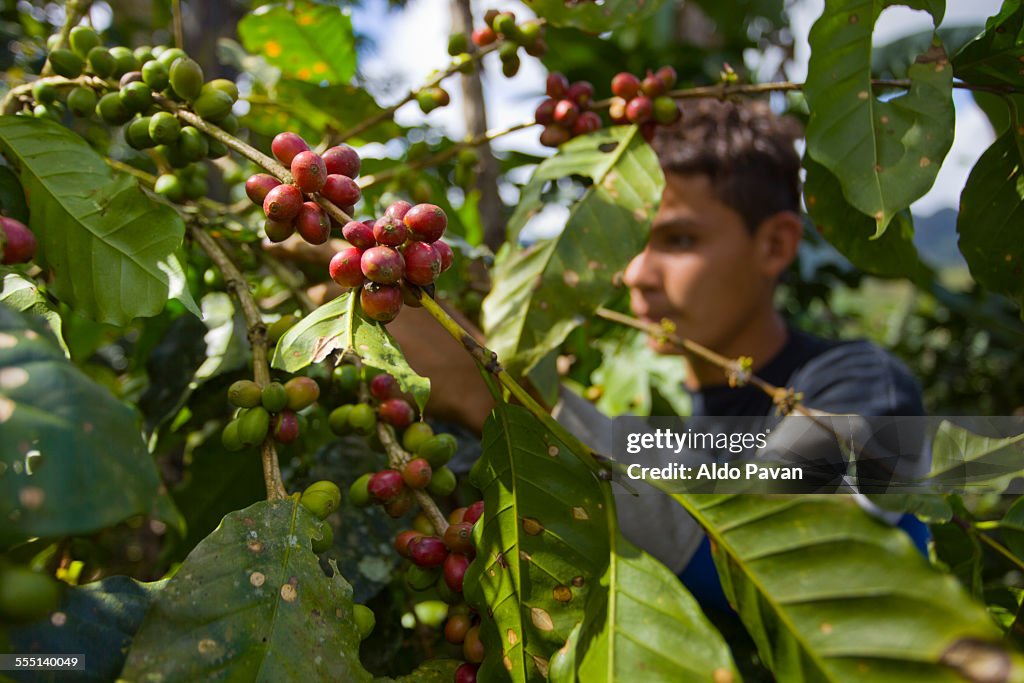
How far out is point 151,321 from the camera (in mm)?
1348

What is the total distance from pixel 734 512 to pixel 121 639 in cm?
56

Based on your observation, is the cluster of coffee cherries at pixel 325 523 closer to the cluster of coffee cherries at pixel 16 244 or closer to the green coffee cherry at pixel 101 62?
the cluster of coffee cherries at pixel 16 244

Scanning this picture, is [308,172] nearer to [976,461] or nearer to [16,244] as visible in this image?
[16,244]

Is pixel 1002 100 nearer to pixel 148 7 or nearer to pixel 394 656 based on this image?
pixel 394 656

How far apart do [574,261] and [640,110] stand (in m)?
0.33

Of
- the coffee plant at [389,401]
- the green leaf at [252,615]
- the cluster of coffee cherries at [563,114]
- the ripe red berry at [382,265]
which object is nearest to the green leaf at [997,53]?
the coffee plant at [389,401]

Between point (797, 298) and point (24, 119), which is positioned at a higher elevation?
point (797, 298)

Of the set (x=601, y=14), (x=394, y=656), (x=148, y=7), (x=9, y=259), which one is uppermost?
(x=148, y=7)

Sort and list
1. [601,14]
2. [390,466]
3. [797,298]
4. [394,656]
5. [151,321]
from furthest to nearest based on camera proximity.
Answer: [797,298]
[151,321]
[601,14]
[394,656]
[390,466]

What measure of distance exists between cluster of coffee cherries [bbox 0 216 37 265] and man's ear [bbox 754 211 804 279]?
7.03 feet

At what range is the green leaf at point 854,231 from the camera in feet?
3.78

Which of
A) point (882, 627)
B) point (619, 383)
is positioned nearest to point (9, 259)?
point (882, 627)

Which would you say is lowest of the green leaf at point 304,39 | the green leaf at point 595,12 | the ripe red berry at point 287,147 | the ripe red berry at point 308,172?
the ripe red berry at point 308,172

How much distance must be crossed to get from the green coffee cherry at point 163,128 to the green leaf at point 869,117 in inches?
33.3
